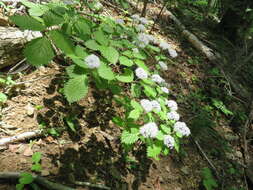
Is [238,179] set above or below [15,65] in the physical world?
below

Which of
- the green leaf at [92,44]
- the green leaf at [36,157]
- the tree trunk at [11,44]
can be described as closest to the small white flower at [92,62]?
the green leaf at [92,44]

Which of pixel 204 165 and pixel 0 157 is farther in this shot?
pixel 204 165

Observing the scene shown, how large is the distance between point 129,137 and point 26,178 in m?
0.92

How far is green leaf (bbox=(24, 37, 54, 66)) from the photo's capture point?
1172 millimetres

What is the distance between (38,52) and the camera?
1187mm

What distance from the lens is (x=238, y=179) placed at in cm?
322

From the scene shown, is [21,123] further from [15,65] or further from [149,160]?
[149,160]

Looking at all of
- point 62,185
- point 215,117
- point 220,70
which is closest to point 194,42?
point 220,70

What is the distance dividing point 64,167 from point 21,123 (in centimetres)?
65

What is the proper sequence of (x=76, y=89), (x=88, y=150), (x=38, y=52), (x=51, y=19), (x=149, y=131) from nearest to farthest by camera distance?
(x=38, y=52) → (x=51, y=19) → (x=76, y=89) → (x=149, y=131) → (x=88, y=150)

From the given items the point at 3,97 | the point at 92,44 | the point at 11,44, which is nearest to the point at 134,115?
the point at 92,44

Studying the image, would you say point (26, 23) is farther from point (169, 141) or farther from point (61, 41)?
point (169, 141)

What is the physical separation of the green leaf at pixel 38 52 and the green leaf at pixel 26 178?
0.99 meters

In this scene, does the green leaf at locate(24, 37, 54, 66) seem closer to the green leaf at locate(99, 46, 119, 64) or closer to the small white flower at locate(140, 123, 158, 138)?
the green leaf at locate(99, 46, 119, 64)
